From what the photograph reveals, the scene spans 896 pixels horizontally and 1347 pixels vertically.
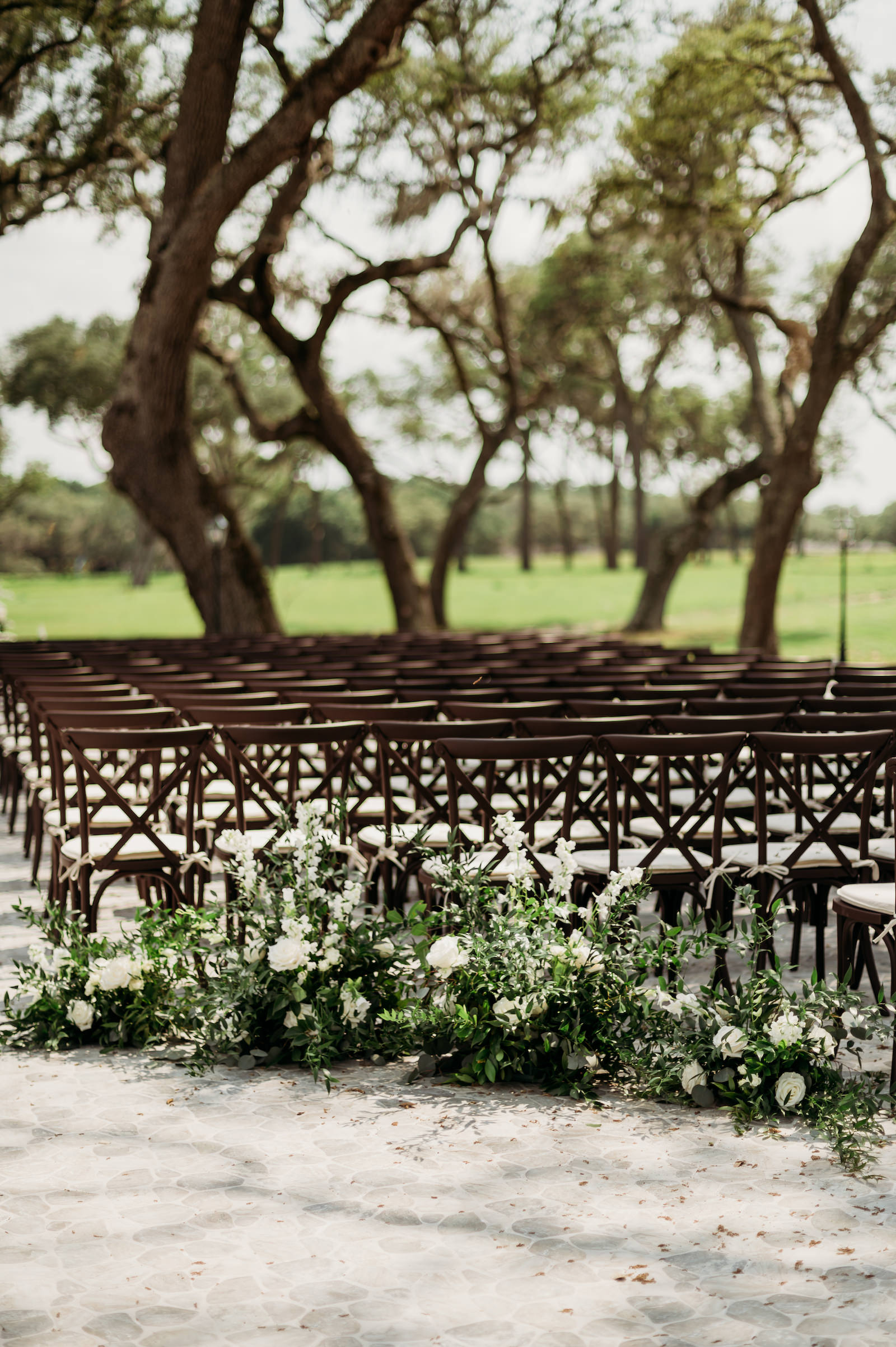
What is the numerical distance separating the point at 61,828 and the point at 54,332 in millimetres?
32146

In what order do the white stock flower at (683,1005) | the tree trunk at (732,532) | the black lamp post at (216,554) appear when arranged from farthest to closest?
the tree trunk at (732,532), the black lamp post at (216,554), the white stock flower at (683,1005)

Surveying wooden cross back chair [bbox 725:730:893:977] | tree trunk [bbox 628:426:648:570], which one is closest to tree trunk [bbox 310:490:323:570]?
tree trunk [bbox 628:426:648:570]

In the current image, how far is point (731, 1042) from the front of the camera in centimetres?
416

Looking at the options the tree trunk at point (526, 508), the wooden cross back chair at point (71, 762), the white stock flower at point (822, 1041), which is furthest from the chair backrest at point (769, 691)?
the tree trunk at point (526, 508)

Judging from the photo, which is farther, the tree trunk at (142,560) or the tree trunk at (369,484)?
the tree trunk at (142,560)

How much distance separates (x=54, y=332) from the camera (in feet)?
117

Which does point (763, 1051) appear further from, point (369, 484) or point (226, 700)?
point (369, 484)

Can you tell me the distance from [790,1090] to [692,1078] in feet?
0.99

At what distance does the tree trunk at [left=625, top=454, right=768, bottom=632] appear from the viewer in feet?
82.7

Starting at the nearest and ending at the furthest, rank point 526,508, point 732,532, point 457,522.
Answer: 1. point 457,522
2. point 526,508
3. point 732,532

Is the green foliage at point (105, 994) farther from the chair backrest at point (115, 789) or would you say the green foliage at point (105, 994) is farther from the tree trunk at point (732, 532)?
the tree trunk at point (732, 532)

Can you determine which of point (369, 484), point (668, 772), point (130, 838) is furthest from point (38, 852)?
point (369, 484)

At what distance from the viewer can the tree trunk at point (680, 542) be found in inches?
992

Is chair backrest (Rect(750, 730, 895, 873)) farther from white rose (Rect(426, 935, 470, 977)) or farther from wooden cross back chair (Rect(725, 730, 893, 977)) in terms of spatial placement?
white rose (Rect(426, 935, 470, 977))
